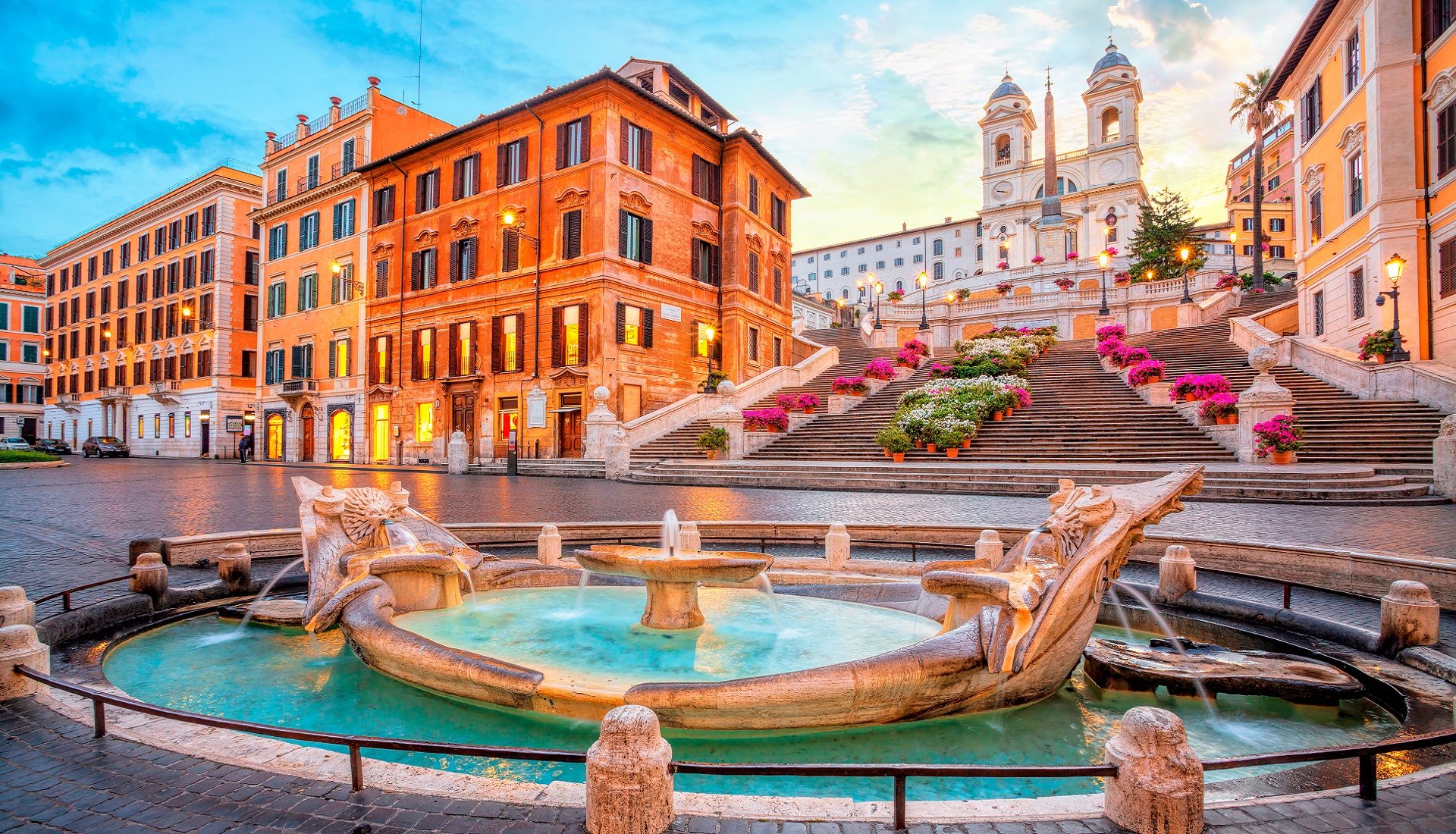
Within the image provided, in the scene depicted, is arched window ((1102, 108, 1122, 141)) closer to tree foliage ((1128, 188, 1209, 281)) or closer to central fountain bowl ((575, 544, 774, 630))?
tree foliage ((1128, 188, 1209, 281))

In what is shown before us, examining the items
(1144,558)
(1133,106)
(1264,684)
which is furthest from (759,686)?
(1133,106)

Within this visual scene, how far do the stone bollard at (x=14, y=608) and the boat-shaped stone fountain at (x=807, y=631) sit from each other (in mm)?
1487

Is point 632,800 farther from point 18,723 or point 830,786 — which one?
point 18,723

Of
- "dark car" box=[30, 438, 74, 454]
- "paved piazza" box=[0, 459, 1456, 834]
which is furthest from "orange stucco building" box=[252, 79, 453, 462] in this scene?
"dark car" box=[30, 438, 74, 454]

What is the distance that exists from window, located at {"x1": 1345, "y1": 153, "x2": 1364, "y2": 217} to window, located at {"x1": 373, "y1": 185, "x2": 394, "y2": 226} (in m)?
39.7

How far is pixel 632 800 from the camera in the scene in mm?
2449

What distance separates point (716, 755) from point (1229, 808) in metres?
2.20

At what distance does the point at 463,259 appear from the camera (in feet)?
107

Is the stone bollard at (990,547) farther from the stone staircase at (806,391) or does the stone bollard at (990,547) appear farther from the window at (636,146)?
the window at (636,146)

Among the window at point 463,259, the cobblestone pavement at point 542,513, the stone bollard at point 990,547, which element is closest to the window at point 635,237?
the window at point 463,259

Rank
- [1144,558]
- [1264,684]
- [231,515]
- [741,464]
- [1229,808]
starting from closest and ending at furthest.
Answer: [1229,808] < [1264,684] < [1144,558] < [231,515] < [741,464]

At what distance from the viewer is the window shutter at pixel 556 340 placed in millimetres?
29109

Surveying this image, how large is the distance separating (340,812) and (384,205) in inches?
1516

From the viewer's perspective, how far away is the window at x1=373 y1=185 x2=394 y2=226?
3509 centimetres
